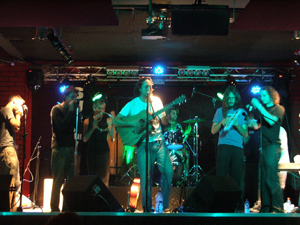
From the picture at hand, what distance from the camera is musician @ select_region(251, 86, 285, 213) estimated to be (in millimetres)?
4707

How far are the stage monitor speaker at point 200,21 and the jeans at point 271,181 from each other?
2033mm

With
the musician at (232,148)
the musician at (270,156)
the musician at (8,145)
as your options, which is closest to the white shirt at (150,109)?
the musician at (232,148)

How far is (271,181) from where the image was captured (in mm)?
4727

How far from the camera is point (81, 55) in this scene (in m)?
9.58

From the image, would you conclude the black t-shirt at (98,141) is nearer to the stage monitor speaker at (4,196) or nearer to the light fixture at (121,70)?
the stage monitor speaker at (4,196)

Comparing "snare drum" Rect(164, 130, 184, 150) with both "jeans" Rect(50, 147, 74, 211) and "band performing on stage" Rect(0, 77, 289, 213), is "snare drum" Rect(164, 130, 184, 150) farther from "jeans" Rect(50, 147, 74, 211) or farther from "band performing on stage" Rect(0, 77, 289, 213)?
"jeans" Rect(50, 147, 74, 211)

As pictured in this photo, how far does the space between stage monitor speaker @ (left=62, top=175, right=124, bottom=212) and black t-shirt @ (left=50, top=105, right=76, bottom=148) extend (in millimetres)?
1246

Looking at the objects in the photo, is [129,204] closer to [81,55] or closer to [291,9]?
[291,9]

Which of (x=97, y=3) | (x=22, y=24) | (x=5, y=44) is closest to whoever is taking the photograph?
(x=97, y=3)

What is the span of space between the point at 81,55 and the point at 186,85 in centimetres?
353

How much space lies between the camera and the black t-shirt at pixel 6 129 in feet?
18.0
